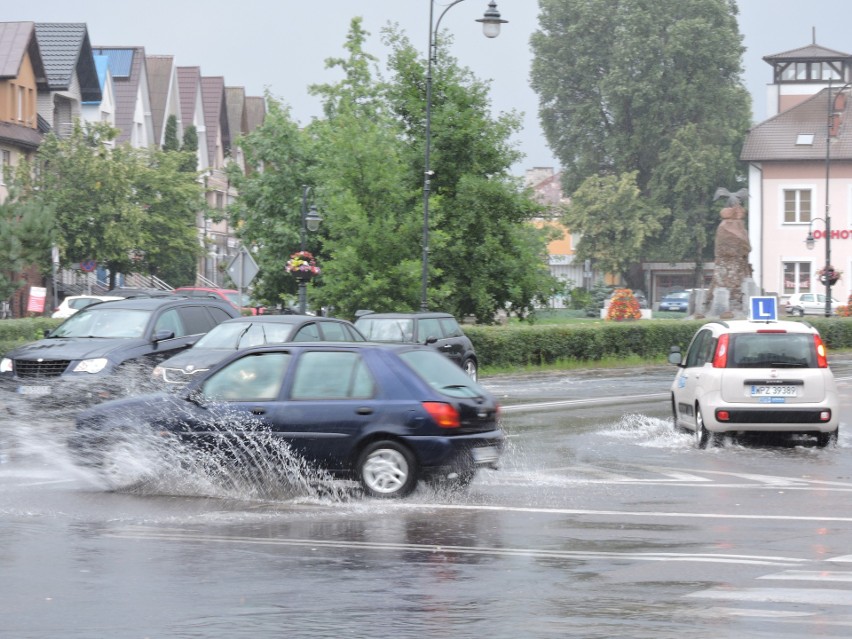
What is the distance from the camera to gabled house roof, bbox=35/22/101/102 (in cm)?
6931

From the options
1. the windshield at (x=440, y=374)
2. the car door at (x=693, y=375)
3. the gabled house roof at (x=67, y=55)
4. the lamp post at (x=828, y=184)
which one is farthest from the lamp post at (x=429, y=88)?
the gabled house roof at (x=67, y=55)

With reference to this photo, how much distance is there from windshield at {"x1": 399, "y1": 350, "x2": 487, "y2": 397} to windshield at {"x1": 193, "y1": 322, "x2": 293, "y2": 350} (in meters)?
7.57

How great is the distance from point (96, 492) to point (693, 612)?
23.1 feet

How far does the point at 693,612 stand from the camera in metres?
8.20

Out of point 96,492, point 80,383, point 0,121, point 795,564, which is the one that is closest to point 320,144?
point 0,121

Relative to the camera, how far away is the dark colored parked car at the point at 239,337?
2117cm

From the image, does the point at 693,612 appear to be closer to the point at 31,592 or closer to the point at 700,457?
the point at 31,592

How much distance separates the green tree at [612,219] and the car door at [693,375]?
68.7m

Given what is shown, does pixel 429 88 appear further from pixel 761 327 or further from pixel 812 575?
pixel 812 575

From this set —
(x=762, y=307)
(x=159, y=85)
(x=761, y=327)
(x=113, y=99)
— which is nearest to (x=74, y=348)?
(x=761, y=327)

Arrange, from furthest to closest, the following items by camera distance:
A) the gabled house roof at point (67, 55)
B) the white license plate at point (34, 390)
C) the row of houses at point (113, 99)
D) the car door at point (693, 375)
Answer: the gabled house roof at point (67, 55) → the row of houses at point (113, 99) → the white license plate at point (34, 390) → the car door at point (693, 375)

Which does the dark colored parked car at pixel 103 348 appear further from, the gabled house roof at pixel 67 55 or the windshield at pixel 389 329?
the gabled house roof at pixel 67 55

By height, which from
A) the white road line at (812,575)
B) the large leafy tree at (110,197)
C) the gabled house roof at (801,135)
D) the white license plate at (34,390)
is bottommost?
the white road line at (812,575)

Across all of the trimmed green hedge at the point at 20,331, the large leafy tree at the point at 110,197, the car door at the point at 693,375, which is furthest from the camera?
the large leafy tree at the point at 110,197
